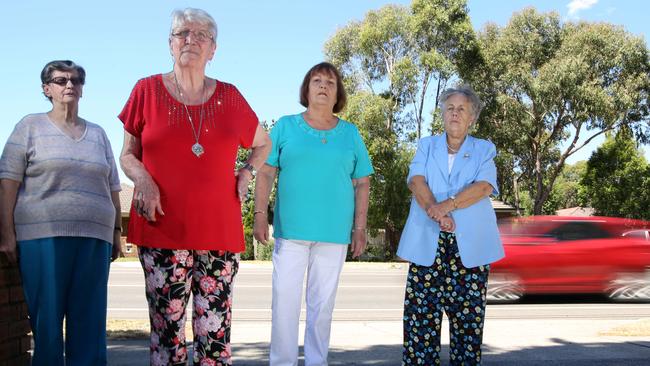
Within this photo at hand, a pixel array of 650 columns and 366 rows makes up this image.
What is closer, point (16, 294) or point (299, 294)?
point (16, 294)

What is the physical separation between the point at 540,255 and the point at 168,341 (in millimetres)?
9389

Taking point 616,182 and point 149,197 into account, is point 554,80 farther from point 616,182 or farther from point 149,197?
point 149,197

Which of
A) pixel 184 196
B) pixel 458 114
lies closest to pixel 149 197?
pixel 184 196

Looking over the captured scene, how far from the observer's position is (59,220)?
137 inches

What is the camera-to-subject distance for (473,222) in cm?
442

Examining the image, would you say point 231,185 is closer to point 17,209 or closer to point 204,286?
point 204,286

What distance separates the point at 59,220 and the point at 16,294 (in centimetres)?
87

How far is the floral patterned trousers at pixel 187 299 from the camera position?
3.35m

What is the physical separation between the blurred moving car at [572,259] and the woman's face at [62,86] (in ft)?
30.5

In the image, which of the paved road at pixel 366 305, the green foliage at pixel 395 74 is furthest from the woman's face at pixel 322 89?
the green foliage at pixel 395 74

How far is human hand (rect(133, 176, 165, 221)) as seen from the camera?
10.9 feet

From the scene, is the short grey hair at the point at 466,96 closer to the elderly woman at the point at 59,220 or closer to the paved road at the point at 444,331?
the paved road at the point at 444,331

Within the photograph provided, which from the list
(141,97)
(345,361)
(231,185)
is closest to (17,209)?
(141,97)

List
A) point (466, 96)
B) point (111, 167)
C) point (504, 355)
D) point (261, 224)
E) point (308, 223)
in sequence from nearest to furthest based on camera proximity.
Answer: point (111, 167), point (308, 223), point (261, 224), point (466, 96), point (504, 355)
